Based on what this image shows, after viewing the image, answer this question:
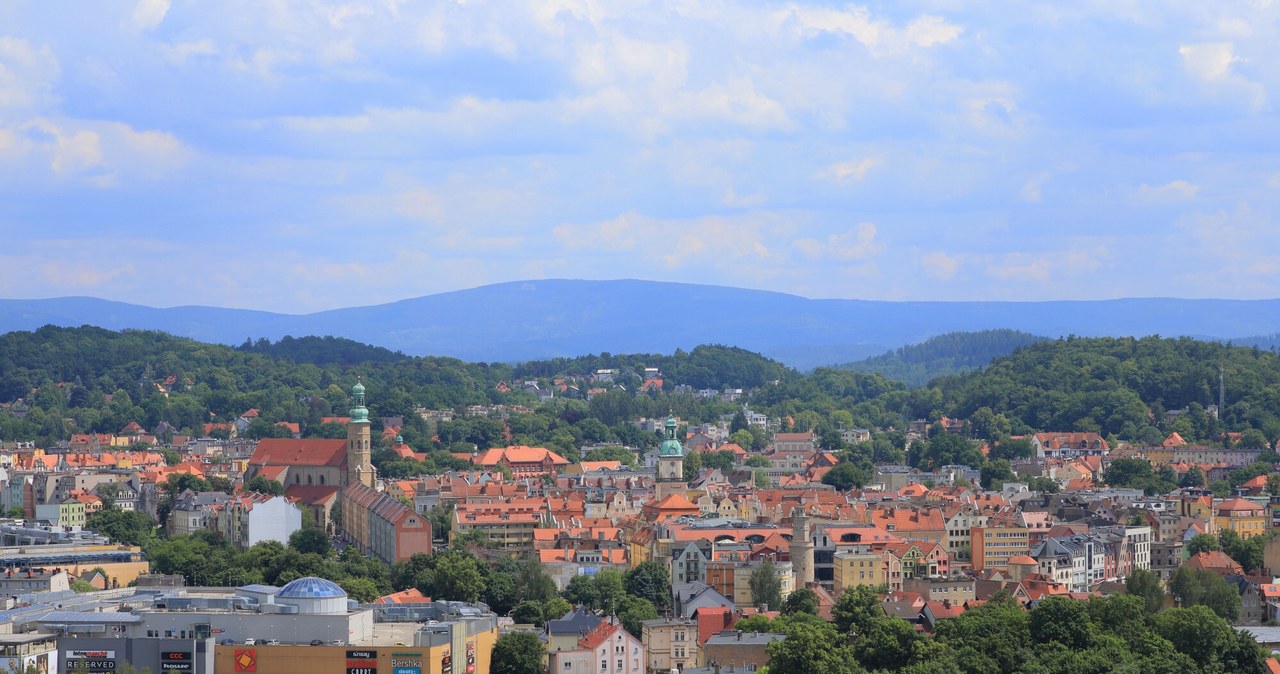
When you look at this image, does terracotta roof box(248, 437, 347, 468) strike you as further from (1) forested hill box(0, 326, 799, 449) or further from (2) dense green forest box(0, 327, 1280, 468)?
(1) forested hill box(0, 326, 799, 449)

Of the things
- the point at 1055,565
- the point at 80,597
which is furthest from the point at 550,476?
the point at 80,597

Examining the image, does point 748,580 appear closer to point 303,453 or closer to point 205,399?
point 303,453

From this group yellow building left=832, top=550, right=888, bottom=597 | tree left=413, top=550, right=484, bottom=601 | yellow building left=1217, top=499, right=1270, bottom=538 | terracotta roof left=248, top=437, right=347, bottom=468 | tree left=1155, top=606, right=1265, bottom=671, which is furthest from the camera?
terracotta roof left=248, top=437, right=347, bottom=468

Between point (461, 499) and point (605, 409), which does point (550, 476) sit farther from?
point (605, 409)

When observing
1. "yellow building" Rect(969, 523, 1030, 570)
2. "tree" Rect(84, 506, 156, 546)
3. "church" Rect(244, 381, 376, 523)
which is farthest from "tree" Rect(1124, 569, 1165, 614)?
"church" Rect(244, 381, 376, 523)

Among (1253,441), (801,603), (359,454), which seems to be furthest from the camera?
(1253,441)

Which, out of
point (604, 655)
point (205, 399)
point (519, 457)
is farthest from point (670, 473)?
point (205, 399)
